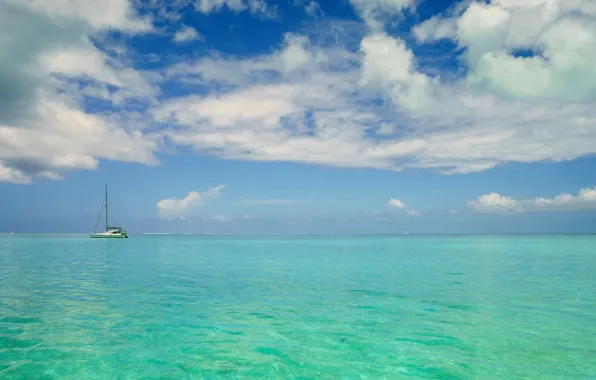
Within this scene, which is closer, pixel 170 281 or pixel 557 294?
pixel 557 294

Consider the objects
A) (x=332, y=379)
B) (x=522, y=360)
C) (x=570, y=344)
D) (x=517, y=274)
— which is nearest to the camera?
(x=332, y=379)

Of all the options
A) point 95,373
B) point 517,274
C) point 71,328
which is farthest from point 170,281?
point 517,274

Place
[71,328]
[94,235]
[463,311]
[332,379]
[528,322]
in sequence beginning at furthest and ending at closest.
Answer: [94,235]
[463,311]
[528,322]
[71,328]
[332,379]

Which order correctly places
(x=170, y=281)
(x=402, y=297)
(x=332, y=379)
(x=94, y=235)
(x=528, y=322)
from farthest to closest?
(x=94, y=235), (x=170, y=281), (x=402, y=297), (x=528, y=322), (x=332, y=379)

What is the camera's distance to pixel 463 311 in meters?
21.0

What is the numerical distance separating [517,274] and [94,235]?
17494 cm

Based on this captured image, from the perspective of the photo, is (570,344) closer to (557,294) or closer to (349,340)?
(349,340)

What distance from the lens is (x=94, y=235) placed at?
575 feet

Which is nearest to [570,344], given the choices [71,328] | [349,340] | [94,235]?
[349,340]

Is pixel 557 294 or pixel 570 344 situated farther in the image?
pixel 557 294

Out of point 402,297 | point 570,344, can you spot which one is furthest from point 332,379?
point 402,297

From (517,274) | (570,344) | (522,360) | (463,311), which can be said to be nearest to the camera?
(522,360)

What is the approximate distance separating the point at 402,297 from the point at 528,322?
822cm

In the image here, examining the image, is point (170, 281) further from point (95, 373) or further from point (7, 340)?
point (95, 373)
